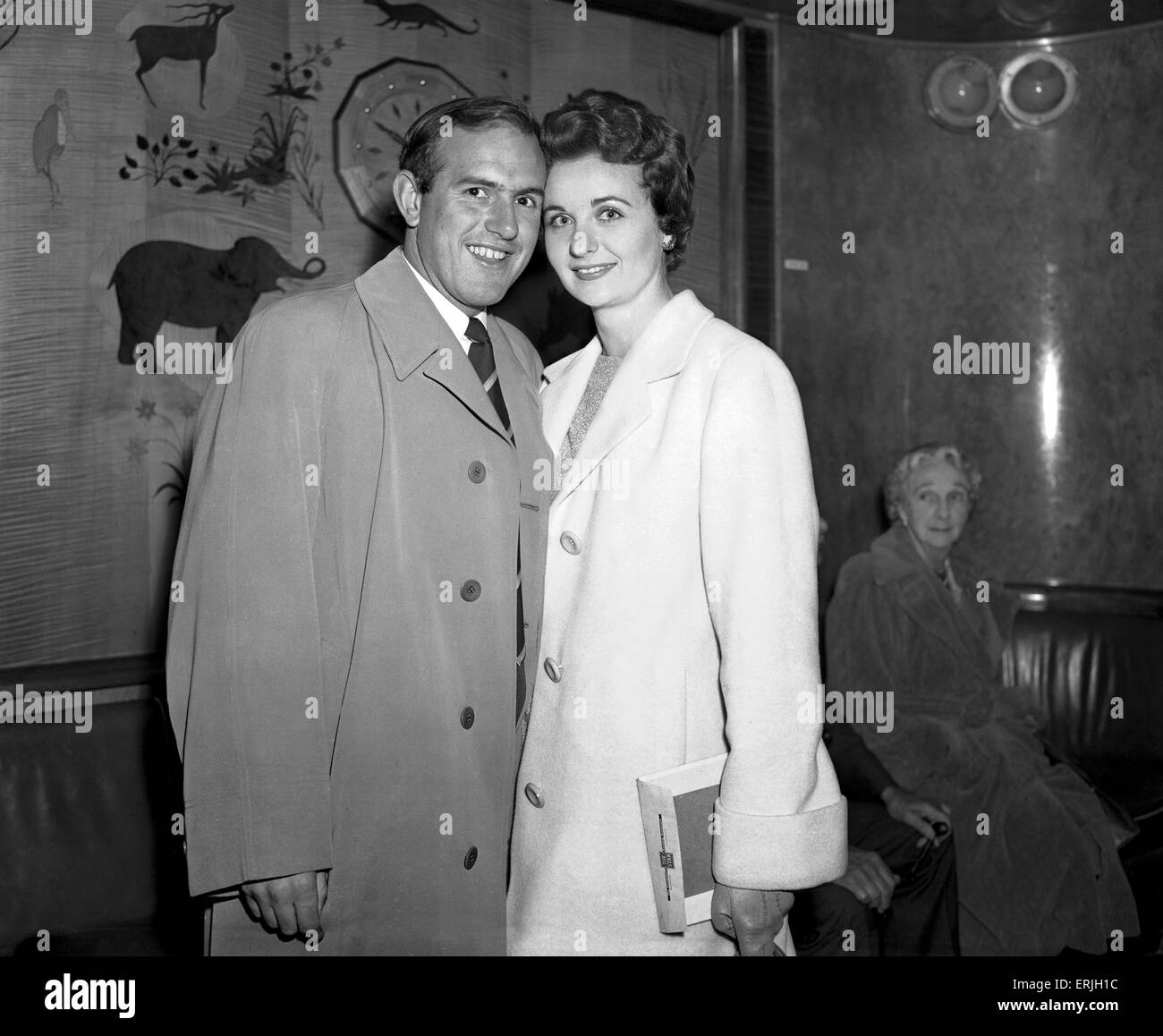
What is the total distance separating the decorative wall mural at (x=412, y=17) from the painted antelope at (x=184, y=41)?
498mm

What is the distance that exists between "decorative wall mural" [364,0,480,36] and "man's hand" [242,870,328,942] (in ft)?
9.17

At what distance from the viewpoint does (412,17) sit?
3537 mm

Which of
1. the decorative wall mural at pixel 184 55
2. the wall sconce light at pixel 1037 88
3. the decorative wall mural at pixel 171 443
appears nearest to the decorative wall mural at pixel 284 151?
the decorative wall mural at pixel 184 55

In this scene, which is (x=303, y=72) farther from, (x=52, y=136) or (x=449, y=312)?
(x=449, y=312)

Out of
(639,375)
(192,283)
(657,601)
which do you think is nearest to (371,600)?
(657,601)

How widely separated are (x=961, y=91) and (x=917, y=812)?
10.1 ft

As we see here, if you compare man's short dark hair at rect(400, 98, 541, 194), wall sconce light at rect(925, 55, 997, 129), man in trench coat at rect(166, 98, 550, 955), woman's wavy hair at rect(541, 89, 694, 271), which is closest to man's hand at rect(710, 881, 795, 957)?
man in trench coat at rect(166, 98, 550, 955)

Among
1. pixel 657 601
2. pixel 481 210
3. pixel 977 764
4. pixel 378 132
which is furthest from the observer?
pixel 378 132

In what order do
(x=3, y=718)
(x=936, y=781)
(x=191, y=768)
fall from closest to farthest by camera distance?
(x=191, y=768) < (x=3, y=718) < (x=936, y=781)

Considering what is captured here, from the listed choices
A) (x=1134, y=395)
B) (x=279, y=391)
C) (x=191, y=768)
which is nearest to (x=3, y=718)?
(x=191, y=768)
